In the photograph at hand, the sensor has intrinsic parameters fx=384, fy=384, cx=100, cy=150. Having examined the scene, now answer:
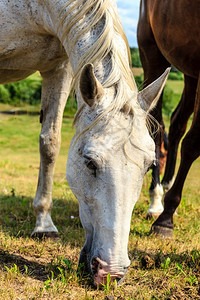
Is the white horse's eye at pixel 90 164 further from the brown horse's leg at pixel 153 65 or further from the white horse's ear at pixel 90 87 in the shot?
the brown horse's leg at pixel 153 65

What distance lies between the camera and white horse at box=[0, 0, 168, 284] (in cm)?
221

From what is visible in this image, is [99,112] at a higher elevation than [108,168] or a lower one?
higher

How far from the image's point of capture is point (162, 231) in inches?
153

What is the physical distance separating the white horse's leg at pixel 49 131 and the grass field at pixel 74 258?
0.19 m

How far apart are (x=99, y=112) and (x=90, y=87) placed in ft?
0.53

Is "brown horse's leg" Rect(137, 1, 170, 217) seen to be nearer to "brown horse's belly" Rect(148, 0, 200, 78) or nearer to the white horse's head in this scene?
"brown horse's belly" Rect(148, 0, 200, 78)

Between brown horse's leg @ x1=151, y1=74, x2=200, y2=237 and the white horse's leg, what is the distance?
3.58 ft

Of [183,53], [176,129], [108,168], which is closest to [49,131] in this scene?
[183,53]

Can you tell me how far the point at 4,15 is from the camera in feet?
10.4

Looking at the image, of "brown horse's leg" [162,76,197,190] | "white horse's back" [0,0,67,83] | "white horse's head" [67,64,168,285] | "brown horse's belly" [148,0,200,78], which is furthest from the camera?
"brown horse's leg" [162,76,197,190]

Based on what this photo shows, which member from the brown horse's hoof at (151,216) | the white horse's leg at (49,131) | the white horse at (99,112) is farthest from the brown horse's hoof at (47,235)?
the brown horse's hoof at (151,216)

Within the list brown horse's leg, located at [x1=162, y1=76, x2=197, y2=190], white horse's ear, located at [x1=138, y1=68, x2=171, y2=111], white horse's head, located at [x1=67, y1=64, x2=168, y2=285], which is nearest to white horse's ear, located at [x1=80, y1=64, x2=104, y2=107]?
white horse's head, located at [x1=67, y1=64, x2=168, y2=285]

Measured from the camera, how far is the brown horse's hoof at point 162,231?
3.86 m

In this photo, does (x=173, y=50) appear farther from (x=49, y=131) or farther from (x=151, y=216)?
(x=151, y=216)
